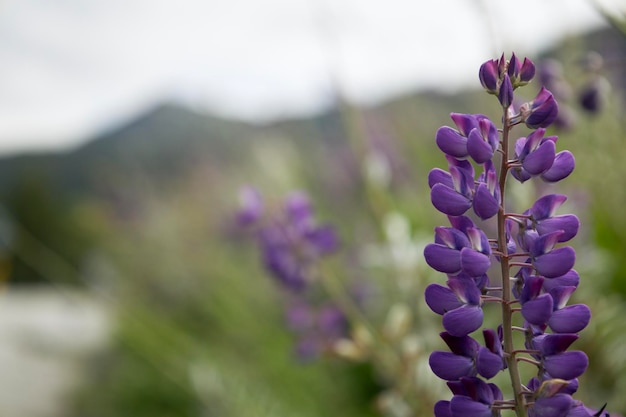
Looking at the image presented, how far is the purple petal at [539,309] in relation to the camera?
0.87 ft

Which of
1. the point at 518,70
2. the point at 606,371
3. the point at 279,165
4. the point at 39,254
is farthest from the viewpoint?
Result: the point at 39,254

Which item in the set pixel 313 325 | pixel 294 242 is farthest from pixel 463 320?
pixel 313 325

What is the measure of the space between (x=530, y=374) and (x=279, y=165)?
0.96 meters

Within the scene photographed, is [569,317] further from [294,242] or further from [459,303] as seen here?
[294,242]

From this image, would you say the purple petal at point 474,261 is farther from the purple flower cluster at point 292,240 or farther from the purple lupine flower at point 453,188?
the purple flower cluster at point 292,240

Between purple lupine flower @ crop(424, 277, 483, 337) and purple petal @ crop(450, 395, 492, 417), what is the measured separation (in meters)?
0.03

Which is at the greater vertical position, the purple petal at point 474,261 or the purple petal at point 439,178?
the purple petal at point 439,178

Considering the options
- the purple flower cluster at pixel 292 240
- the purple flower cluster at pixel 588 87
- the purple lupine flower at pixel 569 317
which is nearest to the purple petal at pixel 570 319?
the purple lupine flower at pixel 569 317

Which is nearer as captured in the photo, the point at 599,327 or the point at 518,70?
the point at 518,70

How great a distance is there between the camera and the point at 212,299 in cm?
Answer: 227

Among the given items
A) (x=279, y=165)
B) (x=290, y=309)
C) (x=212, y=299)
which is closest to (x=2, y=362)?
(x=212, y=299)

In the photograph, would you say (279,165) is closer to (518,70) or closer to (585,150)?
(585,150)

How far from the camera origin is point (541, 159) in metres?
0.28

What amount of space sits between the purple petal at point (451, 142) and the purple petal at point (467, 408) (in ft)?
0.33
